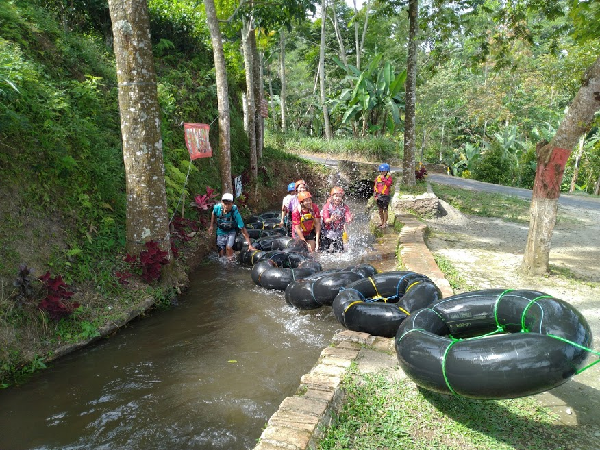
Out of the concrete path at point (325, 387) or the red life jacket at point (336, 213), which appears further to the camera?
the red life jacket at point (336, 213)

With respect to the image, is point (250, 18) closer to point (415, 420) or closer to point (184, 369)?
point (184, 369)

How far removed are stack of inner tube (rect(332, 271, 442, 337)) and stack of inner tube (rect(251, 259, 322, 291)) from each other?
61.4 inches

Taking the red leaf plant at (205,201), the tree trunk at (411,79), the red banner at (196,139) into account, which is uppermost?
the tree trunk at (411,79)

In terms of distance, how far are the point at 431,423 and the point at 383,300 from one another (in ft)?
7.36

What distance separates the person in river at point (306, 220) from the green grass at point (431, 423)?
183 inches

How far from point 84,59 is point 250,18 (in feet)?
13.9

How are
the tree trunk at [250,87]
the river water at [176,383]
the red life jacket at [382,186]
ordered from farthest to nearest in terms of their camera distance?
1. the tree trunk at [250,87]
2. the red life jacket at [382,186]
3. the river water at [176,383]

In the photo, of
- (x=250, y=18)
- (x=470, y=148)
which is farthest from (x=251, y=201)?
(x=470, y=148)

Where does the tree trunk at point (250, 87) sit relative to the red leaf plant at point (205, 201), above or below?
above

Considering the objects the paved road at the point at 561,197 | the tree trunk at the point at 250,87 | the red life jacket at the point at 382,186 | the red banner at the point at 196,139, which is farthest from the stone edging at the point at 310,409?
the paved road at the point at 561,197

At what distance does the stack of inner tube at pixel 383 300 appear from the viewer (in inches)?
180

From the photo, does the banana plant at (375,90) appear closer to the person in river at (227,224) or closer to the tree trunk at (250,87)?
the tree trunk at (250,87)

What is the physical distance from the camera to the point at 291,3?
9.62 meters

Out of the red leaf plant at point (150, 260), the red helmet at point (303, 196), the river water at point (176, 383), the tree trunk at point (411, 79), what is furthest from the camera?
the tree trunk at point (411, 79)
